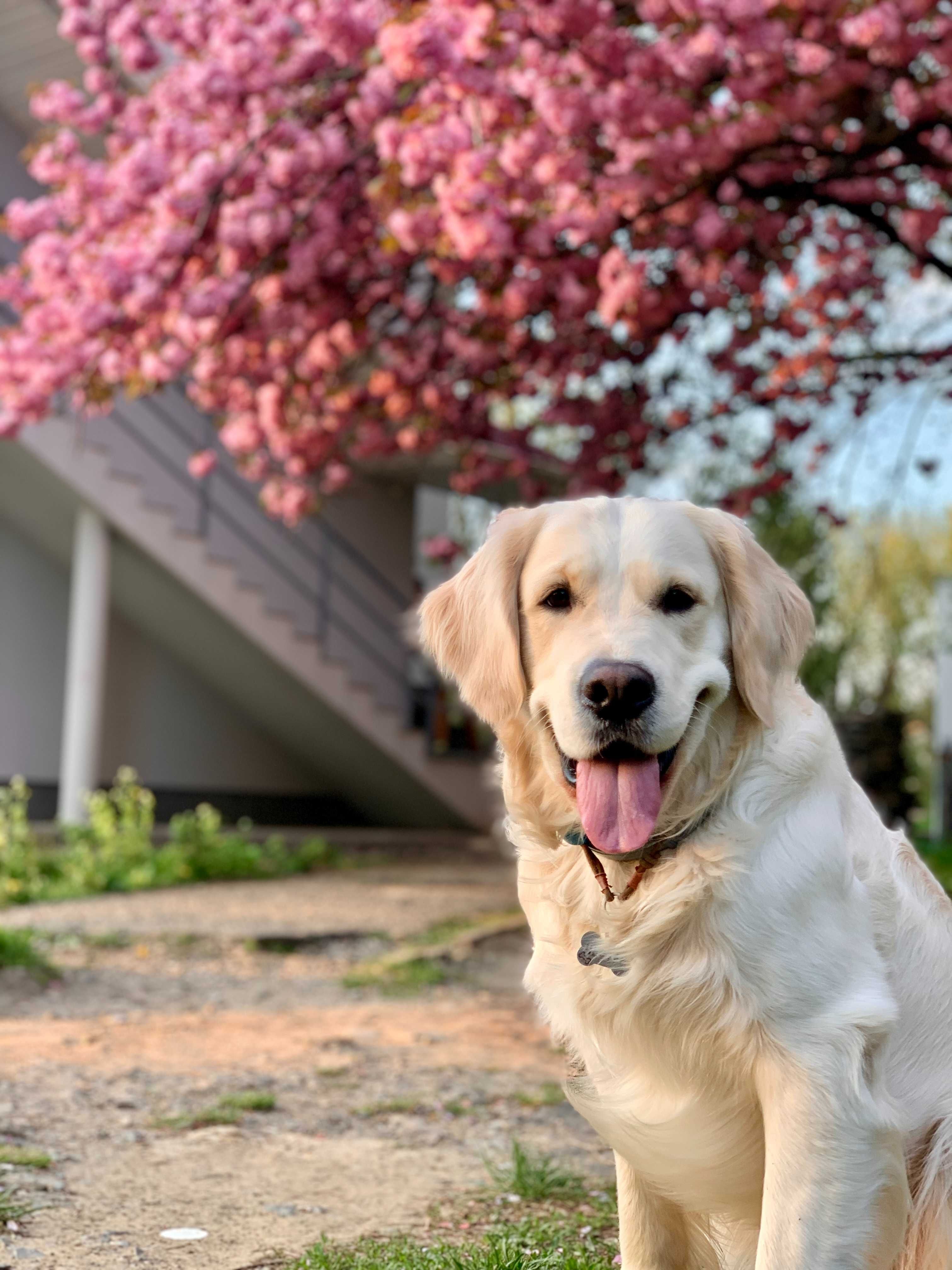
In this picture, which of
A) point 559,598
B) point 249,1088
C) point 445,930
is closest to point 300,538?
point 445,930

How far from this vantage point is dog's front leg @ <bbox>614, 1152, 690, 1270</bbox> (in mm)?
2547

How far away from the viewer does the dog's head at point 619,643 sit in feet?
7.16

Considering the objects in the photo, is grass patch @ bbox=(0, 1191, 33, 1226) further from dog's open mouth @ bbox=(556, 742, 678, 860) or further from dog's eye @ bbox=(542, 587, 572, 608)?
dog's eye @ bbox=(542, 587, 572, 608)

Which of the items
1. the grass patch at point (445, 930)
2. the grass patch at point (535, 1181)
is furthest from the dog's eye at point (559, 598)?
the grass patch at point (445, 930)

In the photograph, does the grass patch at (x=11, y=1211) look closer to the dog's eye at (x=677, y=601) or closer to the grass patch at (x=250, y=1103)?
the grass patch at (x=250, y=1103)

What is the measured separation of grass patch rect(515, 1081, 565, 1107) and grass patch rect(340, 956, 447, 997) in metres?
2.04

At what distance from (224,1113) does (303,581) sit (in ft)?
41.6

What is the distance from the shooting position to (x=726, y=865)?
2162mm

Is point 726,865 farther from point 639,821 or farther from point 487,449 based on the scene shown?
point 487,449

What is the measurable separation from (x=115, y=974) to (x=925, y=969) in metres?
5.68

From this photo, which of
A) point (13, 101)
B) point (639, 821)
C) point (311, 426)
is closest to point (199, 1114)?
point (639, 821)

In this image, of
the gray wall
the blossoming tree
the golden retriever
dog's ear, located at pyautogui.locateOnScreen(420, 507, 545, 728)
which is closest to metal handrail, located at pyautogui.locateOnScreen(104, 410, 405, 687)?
the gray wall

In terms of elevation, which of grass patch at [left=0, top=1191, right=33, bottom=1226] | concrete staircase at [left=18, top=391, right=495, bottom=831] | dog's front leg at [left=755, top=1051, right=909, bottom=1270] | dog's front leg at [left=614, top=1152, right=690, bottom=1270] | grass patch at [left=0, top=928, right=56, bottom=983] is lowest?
grass patch at [left=0, top=928, right=56, bottom=983]

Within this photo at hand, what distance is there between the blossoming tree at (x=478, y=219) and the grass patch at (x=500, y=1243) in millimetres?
5020
